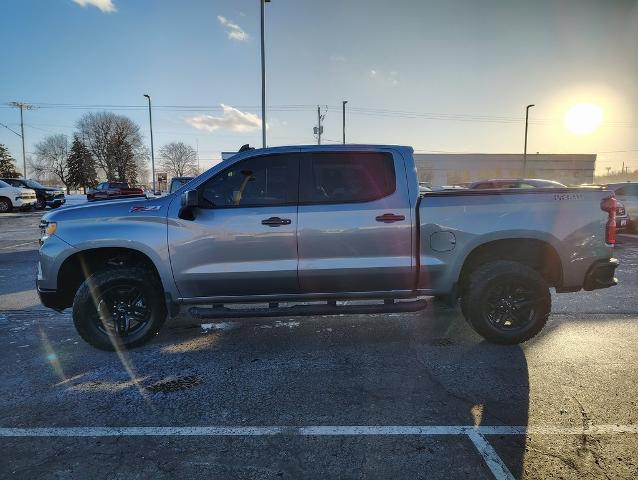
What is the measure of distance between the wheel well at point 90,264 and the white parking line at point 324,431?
170cm

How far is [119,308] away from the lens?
4340 millimetres

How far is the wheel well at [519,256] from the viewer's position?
4.42 m

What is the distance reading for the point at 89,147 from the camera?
75812 mm

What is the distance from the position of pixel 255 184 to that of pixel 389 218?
4.55ft

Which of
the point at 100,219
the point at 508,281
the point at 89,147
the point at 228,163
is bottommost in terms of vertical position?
the point at 508,281

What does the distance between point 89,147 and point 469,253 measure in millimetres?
84825

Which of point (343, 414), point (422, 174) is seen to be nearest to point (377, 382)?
point (343, 414)

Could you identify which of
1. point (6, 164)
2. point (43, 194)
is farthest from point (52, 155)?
point (43, 194)

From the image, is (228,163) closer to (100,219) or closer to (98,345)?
(100,219)

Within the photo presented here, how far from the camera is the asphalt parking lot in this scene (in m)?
2.57

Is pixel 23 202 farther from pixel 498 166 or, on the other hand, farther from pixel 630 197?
pixel 498 166

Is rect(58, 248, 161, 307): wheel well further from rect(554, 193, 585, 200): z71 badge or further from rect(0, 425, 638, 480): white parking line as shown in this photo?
rect(554, 193, 585, 200): z71 badge

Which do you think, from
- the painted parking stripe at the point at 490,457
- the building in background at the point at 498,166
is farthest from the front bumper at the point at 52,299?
the building in background at the point at 498,166

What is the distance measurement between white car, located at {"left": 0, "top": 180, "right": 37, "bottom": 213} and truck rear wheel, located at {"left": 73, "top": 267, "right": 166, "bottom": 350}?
82.9ft
